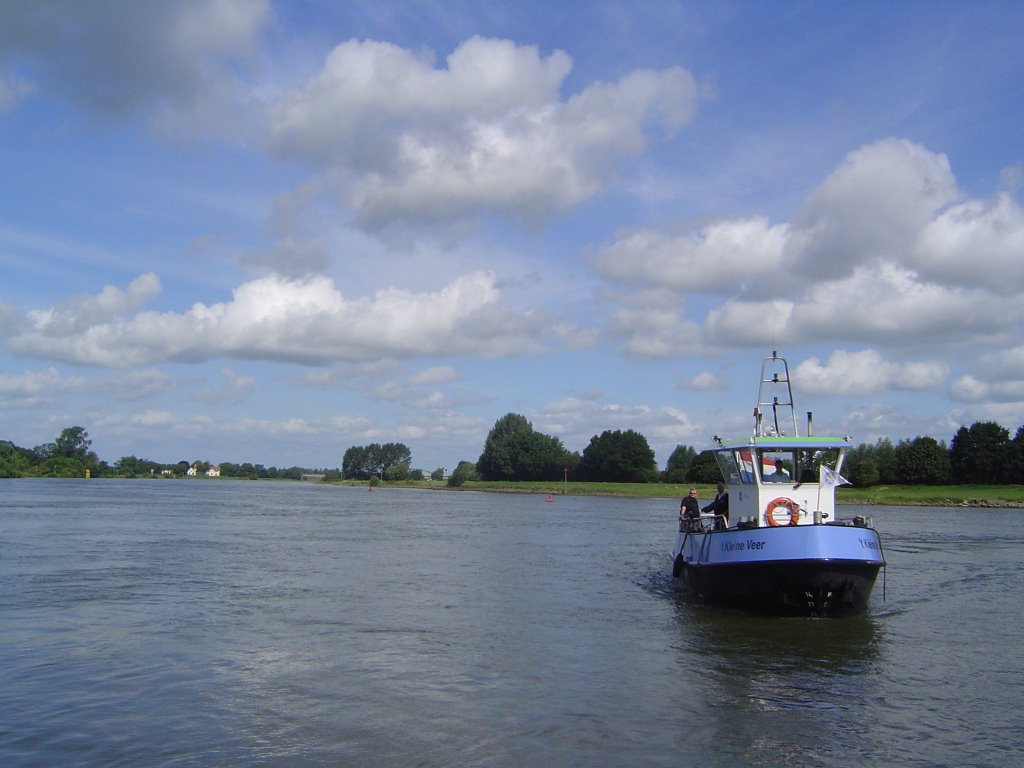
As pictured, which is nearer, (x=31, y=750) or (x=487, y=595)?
(x=31, y=750)

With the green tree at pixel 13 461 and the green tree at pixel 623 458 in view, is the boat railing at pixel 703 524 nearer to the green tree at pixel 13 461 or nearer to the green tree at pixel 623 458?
the green tree at pixel 623 458

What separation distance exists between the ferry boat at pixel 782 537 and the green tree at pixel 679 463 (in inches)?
4871

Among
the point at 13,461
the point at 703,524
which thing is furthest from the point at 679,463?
the point at 703,524

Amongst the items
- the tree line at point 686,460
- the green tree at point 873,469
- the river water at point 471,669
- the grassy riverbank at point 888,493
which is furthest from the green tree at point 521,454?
the river water at point 471,669

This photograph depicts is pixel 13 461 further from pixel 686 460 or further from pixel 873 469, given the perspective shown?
pixel 873 469

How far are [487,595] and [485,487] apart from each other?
424 feet

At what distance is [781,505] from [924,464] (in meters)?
108

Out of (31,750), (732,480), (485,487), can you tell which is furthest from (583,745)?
(485,487)

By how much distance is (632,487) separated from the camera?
12875cm

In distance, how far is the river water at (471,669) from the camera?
10.8 meters

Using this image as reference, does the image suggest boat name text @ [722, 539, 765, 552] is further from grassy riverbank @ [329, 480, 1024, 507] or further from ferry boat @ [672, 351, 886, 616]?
grassy riverbank @ [329, 480, 1024, 507]

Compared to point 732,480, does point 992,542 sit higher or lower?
lower

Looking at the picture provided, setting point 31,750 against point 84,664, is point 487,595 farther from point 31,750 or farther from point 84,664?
point 31,750

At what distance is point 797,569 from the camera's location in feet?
64.7
